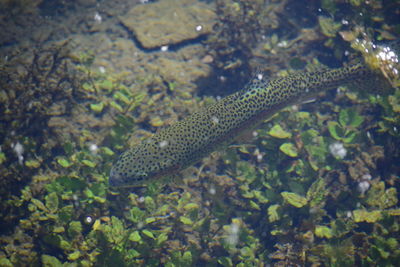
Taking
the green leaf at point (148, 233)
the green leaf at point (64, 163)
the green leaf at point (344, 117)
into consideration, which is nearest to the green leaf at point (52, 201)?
the green leaf at point (64, 163)

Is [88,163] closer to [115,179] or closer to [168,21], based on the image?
[115,179]

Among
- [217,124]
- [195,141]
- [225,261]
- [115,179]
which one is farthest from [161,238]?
[217,124]

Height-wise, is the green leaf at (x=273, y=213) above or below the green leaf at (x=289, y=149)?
below

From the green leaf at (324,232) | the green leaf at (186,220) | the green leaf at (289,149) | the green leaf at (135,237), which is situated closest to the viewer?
the green leaf at (135,237)

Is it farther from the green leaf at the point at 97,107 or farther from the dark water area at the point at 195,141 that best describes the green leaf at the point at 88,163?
the green leaf at the point at 97,107

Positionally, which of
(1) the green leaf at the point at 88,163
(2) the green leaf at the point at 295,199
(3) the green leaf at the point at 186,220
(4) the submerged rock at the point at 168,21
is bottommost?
(3) the green leaf at the point at 186,220

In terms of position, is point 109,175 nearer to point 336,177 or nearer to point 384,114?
point 336,177

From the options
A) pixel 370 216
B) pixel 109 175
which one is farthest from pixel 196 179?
pixel 370 216
